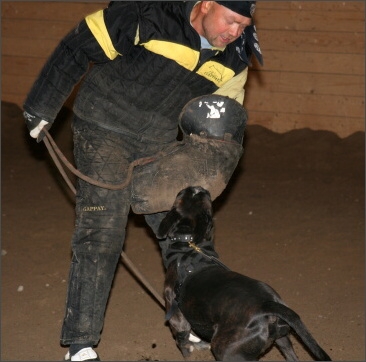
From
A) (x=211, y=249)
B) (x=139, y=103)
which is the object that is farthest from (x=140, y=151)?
(x=211, y=249)

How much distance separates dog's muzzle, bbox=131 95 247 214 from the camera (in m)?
3.82

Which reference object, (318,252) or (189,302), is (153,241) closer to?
(318,252)

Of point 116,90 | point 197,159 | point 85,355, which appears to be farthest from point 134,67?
point 85,355

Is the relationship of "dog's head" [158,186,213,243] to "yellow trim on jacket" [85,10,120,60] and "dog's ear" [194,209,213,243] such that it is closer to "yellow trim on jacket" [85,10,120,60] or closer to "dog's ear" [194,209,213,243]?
"dog's ear" [194,209,213,243]

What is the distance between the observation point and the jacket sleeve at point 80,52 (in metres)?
3.59

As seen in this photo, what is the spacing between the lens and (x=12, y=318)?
4.50m

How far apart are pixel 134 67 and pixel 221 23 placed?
1.64 ft

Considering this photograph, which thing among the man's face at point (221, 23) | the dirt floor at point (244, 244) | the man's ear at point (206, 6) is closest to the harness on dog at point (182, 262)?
the dirt floor at point (244, 244)

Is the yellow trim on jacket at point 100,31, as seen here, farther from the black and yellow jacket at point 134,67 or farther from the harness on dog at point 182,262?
the harness on dog at point 182,262

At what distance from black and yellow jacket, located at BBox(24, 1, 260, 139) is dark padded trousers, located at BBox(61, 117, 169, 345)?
13 cm

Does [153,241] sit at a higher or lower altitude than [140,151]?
lower

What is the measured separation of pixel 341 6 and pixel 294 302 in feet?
14.3

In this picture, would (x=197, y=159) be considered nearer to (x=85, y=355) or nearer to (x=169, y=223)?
(x=169, y=223)

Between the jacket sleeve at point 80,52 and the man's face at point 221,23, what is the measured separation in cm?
36
